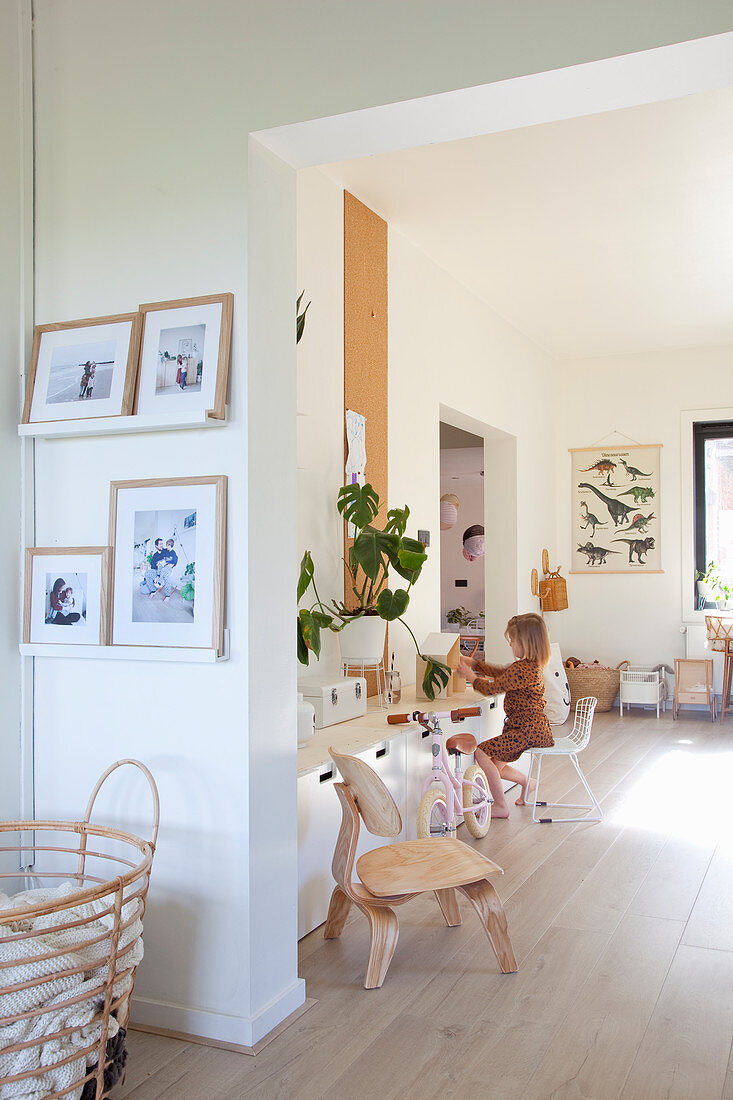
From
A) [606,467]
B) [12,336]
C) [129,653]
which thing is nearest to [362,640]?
[129,653]

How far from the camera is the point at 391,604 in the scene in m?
4.28

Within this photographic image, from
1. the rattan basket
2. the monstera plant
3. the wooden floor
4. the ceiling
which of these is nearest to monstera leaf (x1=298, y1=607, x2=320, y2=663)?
the monstera plant

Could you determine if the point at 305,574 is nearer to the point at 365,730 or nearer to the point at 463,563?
the point at 365,730

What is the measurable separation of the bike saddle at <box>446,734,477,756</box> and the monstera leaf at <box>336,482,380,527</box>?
102 cm

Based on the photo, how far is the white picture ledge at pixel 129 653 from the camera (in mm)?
2463

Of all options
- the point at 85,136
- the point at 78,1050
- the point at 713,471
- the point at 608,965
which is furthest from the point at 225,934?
the point at 713,471

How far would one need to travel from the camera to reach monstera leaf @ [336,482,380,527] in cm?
431

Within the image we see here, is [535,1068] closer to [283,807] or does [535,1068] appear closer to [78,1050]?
[283,807]

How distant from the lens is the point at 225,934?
2.46 meters

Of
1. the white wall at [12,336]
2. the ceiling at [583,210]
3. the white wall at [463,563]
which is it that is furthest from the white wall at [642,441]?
the white wall at [12,336]

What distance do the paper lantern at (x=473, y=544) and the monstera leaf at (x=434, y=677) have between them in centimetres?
657

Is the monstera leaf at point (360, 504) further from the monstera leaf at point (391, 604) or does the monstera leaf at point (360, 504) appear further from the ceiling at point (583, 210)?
the ceiling at point (583, 210)

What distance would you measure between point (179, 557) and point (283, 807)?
0.74 m

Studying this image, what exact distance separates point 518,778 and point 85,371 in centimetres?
318
